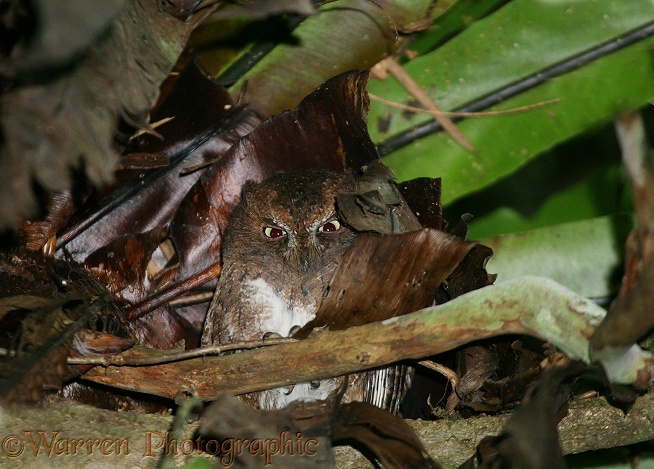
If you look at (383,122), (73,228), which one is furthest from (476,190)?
(73,228)

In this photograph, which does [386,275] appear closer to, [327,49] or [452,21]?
[327,49]

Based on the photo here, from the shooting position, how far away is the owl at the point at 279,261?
2.18 meters

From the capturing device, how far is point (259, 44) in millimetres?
2338

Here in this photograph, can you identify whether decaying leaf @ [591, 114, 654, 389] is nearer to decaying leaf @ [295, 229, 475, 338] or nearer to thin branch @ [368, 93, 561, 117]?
decaying leaf @ [295, 229, 475, 338]

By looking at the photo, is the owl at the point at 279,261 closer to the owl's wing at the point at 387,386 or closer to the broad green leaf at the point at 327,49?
the owl's wing at the point at 387,386

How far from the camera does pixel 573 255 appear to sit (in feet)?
7.52

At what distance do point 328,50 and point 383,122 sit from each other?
30 centimetres

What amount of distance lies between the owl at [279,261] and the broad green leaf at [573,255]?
1.77ft

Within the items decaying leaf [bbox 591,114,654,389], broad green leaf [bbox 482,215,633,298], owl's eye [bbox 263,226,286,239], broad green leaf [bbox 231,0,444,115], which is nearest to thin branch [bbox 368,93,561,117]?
broad green leaf [bbox 231,0,444,115]

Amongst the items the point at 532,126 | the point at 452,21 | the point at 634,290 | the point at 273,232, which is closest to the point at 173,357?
the point at 273,232

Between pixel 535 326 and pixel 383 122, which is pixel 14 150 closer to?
pixel 535 326

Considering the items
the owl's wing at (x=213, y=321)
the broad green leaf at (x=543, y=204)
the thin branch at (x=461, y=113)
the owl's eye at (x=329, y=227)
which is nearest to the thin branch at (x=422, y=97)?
the thin branch at (x=461, y=113)

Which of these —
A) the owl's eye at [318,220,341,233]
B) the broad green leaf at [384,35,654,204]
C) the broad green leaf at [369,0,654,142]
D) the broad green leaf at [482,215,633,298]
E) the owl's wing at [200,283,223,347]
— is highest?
the broad green leaf at [369,0,654,142]

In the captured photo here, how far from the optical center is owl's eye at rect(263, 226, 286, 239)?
2.42 m
